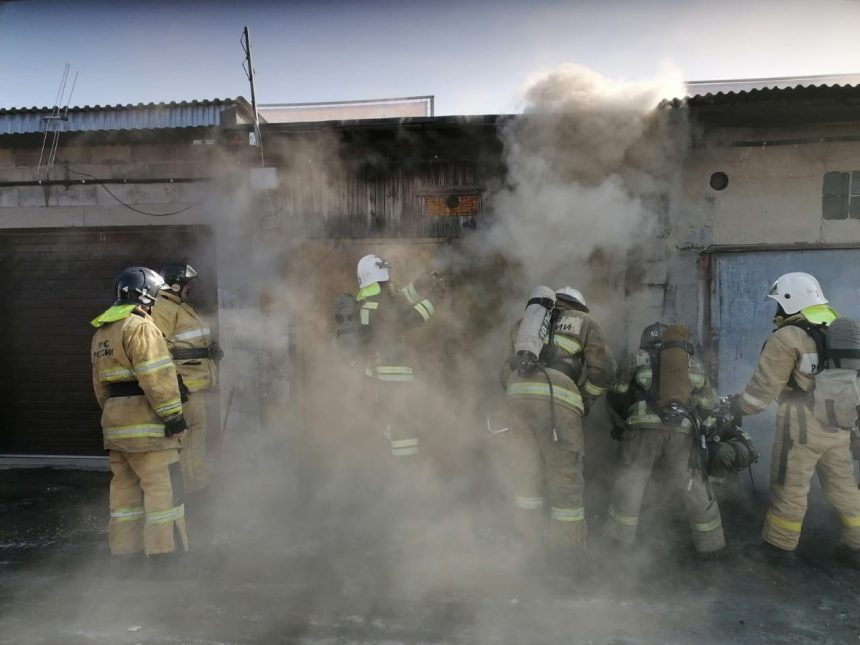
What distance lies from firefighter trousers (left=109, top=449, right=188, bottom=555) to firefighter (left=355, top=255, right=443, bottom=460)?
182cm

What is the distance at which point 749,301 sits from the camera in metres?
5.54

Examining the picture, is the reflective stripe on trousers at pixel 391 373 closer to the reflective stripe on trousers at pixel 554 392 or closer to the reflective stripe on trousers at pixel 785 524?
the reflective stripe on trousers at pixel 554 392

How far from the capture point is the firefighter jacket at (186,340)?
496cm

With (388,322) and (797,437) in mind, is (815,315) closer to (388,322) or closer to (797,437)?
(797,437)

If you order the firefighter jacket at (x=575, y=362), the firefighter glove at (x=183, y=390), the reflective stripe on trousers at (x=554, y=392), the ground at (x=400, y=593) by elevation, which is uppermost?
the firefighter jacket at (x=575, y=362)

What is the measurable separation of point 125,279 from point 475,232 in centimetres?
339

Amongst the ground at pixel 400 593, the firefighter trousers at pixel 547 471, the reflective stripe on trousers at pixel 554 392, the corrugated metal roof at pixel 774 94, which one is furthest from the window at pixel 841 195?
the firefighter trousers at pixel 547 471

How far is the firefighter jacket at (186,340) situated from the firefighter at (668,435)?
3.89 meters

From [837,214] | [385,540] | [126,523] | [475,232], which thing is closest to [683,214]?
[837,214]

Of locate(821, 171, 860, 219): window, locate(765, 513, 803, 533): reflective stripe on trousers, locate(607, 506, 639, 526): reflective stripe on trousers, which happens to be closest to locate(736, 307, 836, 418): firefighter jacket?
locate(765, 513, 803, 533): reflective stripe on trousers

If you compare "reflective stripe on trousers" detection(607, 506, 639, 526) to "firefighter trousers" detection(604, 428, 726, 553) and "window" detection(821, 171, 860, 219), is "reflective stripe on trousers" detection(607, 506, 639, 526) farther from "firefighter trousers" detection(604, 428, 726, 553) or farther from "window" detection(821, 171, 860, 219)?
"window" detection(821, 171, 860, 219)

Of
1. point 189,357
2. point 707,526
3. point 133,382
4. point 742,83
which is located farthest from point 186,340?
point 742,83

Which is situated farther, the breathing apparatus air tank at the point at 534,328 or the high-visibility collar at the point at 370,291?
the high-visibility collar at the point at 370,291

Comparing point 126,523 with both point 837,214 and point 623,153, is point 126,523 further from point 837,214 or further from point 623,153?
point 837,214
